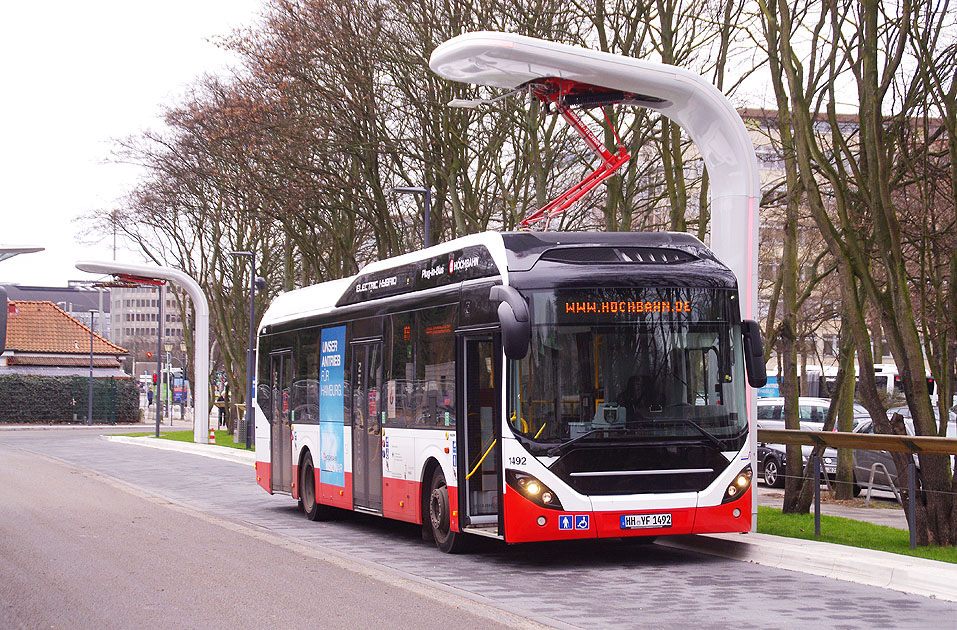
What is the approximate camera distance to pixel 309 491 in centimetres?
1884

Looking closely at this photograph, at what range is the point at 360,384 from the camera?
53.7 feet

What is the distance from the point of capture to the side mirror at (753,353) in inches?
499

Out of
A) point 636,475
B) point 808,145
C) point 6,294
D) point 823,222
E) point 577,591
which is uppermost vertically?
point 808,145

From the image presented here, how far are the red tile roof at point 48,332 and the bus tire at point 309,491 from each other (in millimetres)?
60655

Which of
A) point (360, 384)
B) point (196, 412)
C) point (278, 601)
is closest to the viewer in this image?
point (278, 601)

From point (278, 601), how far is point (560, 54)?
711cm

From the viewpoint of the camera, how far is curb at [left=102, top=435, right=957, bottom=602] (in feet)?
34.6

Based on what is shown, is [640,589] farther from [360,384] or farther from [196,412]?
[196,412]

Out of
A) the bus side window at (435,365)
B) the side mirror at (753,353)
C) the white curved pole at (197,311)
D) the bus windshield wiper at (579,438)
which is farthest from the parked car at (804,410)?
the white curved pole at (197,311)

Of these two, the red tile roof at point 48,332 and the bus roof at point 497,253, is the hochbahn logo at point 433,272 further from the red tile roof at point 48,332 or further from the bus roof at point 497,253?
the red tile roof at point 48,332

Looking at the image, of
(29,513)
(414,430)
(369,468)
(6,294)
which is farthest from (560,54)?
(29,513)

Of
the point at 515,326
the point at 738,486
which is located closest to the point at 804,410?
the point at 738,486

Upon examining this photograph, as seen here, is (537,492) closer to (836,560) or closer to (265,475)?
(836,560)

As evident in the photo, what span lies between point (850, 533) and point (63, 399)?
6279cm
